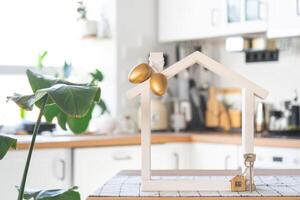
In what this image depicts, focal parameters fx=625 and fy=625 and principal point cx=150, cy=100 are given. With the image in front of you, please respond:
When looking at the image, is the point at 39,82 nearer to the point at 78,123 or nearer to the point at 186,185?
the point at 78,123

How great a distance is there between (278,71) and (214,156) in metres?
0.79

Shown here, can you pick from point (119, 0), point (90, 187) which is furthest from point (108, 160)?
point (119, 0)

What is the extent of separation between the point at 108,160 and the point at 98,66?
0.94m

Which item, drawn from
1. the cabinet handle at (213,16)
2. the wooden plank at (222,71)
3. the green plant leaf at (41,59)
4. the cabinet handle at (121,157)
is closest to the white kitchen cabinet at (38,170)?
the cabinet handle at (121,157)

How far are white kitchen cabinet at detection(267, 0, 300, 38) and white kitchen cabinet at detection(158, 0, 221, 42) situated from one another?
48 centimetres

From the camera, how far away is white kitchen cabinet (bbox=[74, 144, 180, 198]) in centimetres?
389

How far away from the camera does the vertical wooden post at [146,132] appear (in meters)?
1.95

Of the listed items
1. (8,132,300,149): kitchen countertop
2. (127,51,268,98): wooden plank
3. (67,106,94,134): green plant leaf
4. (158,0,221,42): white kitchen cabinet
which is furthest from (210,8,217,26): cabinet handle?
(127,51,268,98): wooden plank

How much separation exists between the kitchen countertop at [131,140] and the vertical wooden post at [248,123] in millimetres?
1826

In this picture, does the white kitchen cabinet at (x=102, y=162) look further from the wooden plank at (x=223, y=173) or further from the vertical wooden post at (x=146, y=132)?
the vertical wooden post at (x=146, y=132)

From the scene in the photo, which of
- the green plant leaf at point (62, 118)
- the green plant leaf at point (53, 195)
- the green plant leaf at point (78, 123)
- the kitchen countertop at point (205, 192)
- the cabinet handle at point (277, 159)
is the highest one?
the green plant leaf at point (62, 118)

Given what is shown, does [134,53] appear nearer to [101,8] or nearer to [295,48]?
[101,8]

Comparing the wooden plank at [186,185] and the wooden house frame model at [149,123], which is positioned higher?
the wooden house frame model at [149,123]

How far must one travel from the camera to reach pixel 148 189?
1.94 meters
